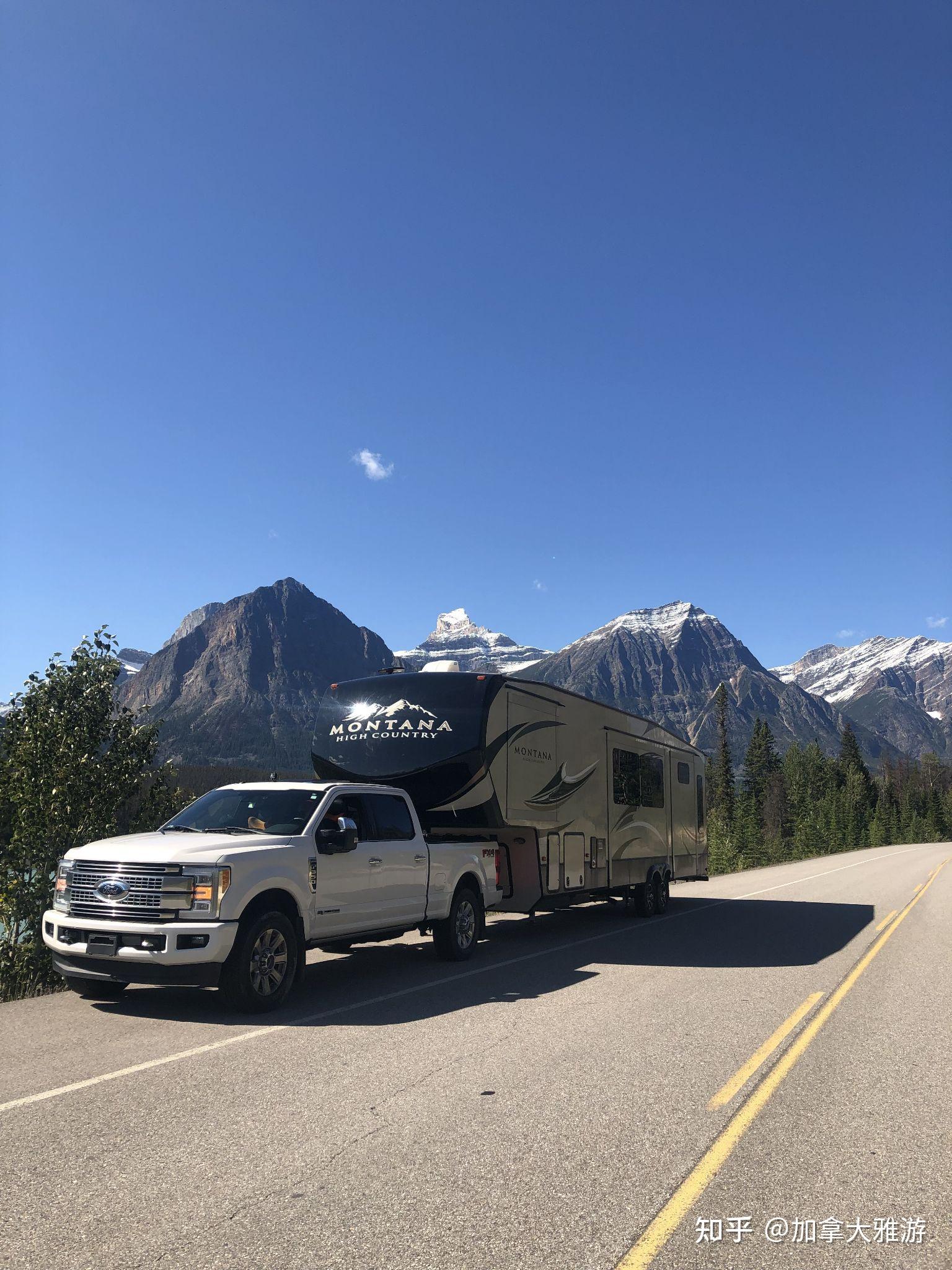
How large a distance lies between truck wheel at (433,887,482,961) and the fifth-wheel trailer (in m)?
0.94

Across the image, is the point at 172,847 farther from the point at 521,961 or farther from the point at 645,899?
the point at 645,899

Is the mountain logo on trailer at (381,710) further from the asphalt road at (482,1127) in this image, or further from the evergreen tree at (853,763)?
the evergreen tree at (853,763)

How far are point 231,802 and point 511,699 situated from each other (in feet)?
14.3

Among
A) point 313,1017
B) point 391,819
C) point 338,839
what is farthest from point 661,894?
point 313,1017

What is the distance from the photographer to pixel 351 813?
10.1 metres

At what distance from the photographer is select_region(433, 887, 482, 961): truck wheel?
1130 cm

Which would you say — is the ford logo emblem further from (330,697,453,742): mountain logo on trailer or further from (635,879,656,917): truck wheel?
(635,879,656,917): truck wheel

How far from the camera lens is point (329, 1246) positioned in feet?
12.2

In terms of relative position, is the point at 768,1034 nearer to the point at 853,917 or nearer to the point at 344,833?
the point at 344,833

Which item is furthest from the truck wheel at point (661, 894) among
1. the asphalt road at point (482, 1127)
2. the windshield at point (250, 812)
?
the windshield at point (250, 812)

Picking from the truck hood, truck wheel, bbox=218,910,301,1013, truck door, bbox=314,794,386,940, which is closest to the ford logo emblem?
the truck hood

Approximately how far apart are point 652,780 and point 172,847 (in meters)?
11.7

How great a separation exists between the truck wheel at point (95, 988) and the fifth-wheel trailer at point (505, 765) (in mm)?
4396

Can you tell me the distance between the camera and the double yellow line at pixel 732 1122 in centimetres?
380
